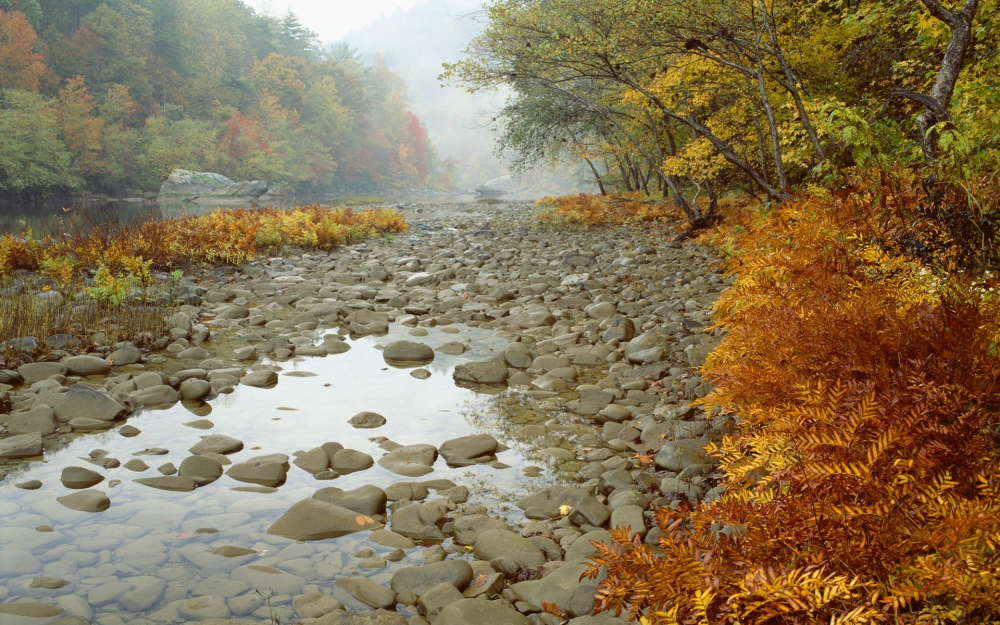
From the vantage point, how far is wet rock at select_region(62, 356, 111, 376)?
5707 millimetres

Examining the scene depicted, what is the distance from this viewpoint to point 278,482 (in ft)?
12.8

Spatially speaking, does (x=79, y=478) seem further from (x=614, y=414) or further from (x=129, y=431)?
(x=614, y=414)

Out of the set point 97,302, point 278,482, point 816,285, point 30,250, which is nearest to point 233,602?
point 278,482

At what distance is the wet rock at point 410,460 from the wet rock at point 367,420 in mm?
559

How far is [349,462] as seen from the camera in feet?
13.6

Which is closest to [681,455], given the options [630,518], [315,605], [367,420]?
[630,518]

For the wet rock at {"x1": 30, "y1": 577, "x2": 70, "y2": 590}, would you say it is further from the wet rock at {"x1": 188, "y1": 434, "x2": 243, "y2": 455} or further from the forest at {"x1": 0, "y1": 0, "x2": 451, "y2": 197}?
the forest at {"x1": 0, "y1": 0, "x2": 451, "y2": 197}

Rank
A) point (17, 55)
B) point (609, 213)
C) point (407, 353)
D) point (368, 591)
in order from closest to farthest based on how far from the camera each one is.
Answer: point (368, 591) < point (407, 353) < point (609, 213) < point (17, 55)

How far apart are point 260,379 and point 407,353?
4.82 feet

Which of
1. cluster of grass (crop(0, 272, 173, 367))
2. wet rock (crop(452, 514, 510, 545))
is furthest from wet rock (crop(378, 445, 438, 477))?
cluster of grass (crop(0, 272, 173, 367))

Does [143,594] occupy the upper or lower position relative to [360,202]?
lower

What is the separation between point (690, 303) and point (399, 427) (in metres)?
4.25

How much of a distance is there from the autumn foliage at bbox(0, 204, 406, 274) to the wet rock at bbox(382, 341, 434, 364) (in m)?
4.32

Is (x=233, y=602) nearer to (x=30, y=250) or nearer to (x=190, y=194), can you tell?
(x=30, y=250)
